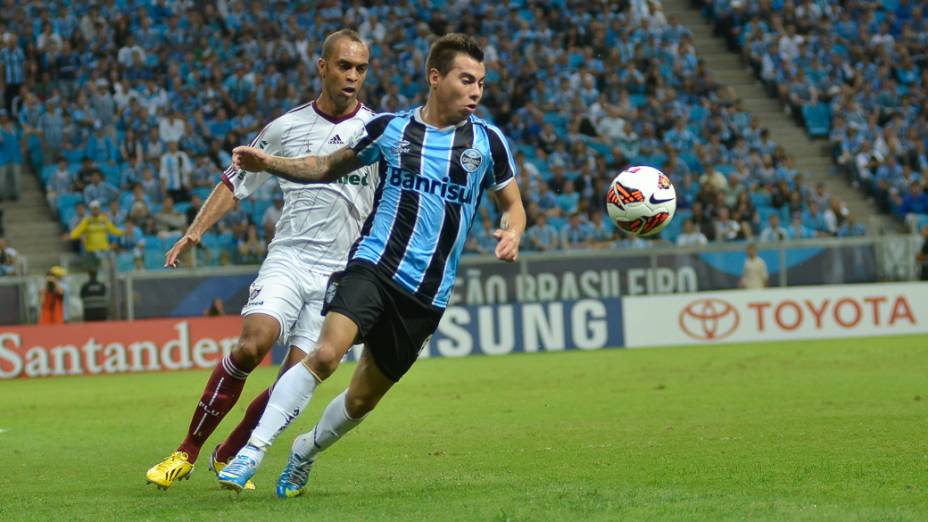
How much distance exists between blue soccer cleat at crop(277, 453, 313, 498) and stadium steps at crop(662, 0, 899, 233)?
22.5 m

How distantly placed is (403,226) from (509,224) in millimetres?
582

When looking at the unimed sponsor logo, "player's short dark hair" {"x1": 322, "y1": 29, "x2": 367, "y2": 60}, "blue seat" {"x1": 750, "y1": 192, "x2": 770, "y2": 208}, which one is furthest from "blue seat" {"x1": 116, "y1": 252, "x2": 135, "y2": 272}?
"player's short dark hair" {"x1": 322, "y1": 29, "x2": 367, "y2": 60}

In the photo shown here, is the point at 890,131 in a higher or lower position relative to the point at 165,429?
higher

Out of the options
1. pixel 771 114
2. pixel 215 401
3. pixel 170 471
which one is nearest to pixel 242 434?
pixel 215 401

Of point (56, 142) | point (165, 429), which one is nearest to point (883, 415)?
point (165, 429)

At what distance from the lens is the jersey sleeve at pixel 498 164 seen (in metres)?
7.40

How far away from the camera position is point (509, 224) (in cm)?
731

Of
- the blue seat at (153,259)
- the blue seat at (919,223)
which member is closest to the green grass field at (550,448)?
the blue seat at (153,259)

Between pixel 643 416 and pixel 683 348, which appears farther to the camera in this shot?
pixel 683 348

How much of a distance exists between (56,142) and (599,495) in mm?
21393

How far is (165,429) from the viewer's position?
12.4 meters

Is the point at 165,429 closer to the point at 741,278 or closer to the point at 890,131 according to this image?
the point at 741,278

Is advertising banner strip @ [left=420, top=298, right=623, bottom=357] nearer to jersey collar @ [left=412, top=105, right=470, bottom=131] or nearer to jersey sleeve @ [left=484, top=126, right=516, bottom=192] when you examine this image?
jersey sleeve @ [left=484, top=126, right=516, bottom=192]

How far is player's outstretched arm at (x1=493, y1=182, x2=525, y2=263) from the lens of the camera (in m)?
7.03
